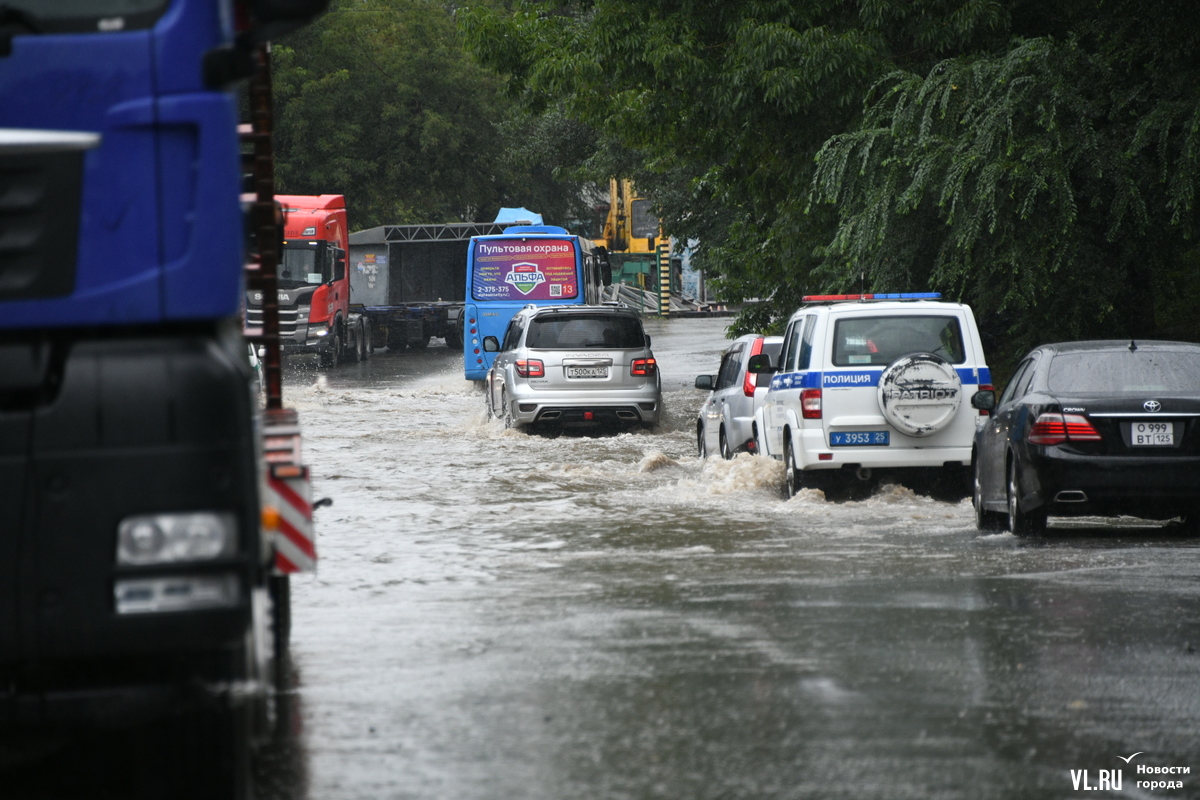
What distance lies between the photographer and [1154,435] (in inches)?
454

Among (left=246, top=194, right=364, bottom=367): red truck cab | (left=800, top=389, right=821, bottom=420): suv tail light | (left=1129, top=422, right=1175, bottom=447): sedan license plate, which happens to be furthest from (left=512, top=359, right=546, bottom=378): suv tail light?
(left=246, top=194, right=364, bottom=367): red truck cab

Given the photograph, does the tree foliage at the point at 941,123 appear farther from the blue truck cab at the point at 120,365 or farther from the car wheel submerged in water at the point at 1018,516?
the blue truck cab at the point at 120,365

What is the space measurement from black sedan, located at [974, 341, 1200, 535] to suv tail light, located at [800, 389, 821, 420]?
7.68 ft

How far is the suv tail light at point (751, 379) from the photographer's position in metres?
17.3

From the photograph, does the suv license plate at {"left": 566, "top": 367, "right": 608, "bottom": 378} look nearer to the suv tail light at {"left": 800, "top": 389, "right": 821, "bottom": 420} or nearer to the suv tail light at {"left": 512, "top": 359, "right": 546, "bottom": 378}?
the suv tail light at {"left": 512, "top": 359, "right": 546, "bottom": 378}

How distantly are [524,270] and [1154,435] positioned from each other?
76.0ft

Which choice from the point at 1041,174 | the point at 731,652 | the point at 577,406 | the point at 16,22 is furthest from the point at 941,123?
the point at 16,22

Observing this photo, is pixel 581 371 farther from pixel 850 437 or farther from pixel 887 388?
pixel 887 388

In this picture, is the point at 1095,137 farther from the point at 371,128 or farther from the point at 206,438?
the point at 371,128

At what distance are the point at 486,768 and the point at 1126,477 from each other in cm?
675

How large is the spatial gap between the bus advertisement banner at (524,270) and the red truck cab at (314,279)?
22.2 ft

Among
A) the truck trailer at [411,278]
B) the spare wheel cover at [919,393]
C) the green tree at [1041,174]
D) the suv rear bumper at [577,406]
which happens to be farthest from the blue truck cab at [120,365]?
the truck trailer at [411,278]

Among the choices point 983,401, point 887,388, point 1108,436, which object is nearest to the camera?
point 1108,436

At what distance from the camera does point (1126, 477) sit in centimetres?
1146
